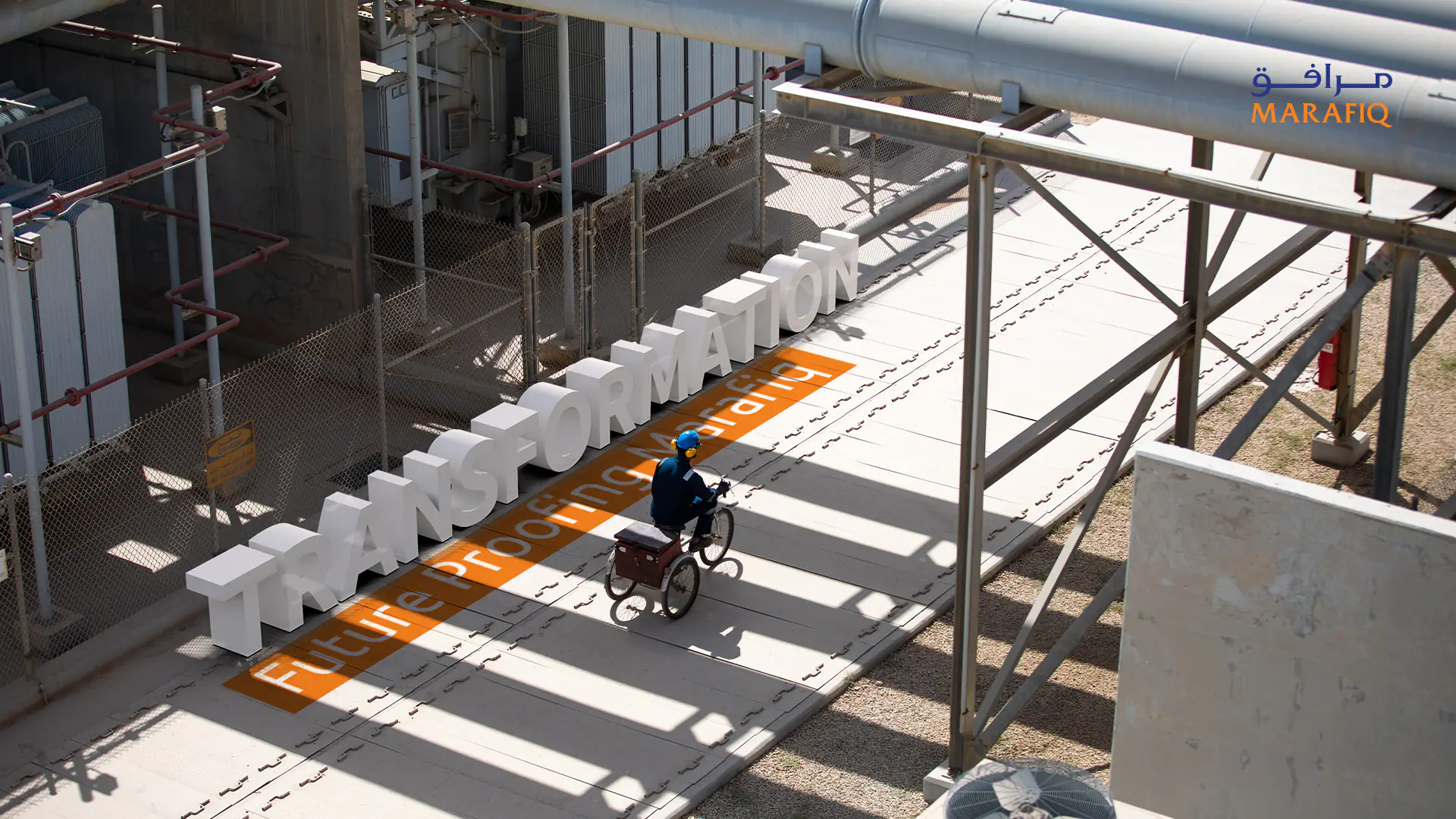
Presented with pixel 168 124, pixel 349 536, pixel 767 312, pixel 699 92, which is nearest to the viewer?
pixel 349 536

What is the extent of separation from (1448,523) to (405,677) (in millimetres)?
8351

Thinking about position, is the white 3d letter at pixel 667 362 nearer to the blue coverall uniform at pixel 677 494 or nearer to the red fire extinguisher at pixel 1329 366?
the blue coverall uniform at pixel 677 494

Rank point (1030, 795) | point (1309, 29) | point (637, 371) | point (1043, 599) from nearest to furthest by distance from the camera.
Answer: point (1030, 795)
point (1309, 29)
point (1043, 599)
point (637, 371)

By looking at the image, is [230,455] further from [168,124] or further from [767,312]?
[767,312]

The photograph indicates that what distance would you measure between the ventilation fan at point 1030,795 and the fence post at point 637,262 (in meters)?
10.6

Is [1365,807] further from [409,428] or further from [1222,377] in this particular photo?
[409,428]

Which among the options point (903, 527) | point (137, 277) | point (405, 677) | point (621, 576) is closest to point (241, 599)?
point (405, 677)

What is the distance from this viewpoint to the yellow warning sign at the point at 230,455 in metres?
16.3

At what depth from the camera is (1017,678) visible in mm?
15062

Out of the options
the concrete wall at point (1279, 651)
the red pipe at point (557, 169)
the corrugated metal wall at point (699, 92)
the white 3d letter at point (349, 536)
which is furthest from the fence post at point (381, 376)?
the corrugated metal wall at point (699, 92)

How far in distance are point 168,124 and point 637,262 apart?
206 inches

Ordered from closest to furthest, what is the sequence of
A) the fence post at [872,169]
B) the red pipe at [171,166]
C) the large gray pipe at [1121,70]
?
the large gray pipe at [1121,70] → the red pipe at [171,166] → the fence post at [872,169]

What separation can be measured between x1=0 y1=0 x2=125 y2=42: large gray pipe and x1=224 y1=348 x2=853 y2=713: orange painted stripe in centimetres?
581

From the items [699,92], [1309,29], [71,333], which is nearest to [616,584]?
[71,333]
